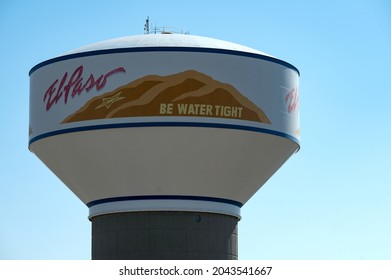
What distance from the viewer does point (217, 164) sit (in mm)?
46844

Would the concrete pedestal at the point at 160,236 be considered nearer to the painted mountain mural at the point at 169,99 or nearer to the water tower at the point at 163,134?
the water tower at the point at 163,134

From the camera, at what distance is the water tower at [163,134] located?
45812 millimetres

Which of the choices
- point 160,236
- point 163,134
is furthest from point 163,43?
point 160,236

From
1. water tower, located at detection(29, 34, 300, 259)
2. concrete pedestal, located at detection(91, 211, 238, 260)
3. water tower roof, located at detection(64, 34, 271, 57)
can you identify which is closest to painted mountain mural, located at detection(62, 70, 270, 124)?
water tower, located at detection(29, 34, 300, 259)

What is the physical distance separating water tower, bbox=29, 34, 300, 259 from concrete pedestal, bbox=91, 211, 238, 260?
4 cm

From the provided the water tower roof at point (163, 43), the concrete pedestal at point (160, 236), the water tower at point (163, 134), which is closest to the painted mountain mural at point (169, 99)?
the water tower at point (163, 134)

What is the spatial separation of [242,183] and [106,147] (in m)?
5.50

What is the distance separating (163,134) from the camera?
150 ft

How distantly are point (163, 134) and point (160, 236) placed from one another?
13.6 feet
